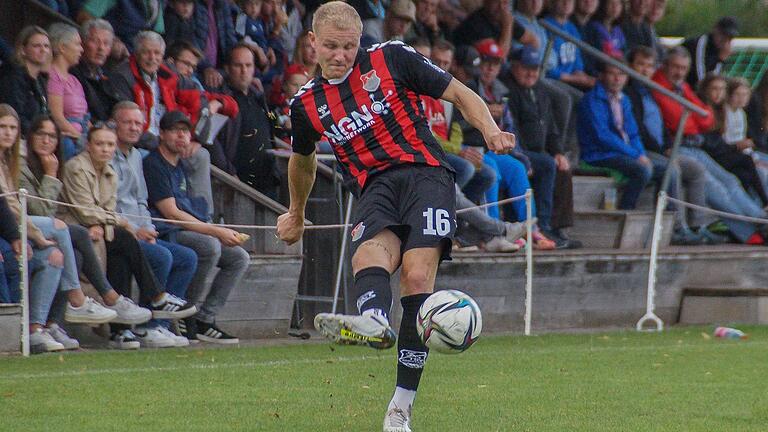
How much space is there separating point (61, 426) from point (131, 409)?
0.72 metres

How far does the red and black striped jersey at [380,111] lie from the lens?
7238 mm

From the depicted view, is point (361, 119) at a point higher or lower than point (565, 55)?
lower

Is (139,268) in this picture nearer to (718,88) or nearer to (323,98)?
(323,98)

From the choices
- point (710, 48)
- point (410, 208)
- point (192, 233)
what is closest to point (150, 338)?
point (192, 233)

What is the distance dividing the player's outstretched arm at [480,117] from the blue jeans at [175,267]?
5515 millimetres

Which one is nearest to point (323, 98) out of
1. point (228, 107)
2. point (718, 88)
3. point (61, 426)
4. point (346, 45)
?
point (346, 45)

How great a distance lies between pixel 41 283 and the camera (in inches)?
439

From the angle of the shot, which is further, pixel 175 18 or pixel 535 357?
pixel 175 18

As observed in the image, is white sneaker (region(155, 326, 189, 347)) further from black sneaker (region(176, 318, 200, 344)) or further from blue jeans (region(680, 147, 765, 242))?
blue jeans (region(680, 147, 765, 242))

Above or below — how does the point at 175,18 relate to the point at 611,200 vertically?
above

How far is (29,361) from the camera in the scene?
34.8 ft

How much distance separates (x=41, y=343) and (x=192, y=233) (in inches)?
72.1

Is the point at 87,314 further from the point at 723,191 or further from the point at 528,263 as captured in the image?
the point at 723,191

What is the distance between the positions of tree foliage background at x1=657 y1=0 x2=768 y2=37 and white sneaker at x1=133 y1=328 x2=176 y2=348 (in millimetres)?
24486
